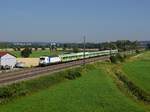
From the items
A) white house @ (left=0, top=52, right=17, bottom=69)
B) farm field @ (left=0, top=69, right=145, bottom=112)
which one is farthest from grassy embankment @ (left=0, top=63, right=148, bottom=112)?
white house @ (left=0, top=52, right=17, bottom=69)

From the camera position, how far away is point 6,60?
76938mm

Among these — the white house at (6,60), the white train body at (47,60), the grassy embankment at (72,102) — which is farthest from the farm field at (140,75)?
the white house at (6,60)

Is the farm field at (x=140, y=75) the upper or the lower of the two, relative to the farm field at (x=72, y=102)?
lower

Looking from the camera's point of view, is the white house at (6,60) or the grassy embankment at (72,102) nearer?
the grassy embankment at (72,102)

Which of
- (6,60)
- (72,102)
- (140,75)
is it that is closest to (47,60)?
(6,60)

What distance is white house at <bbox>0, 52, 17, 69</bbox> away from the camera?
75.4 metres

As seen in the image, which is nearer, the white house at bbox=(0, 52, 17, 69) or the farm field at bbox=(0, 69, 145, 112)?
the farm field at bbox=(0, 69, 145, 112)

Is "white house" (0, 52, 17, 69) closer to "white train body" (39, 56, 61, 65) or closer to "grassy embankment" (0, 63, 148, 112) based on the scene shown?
"white train body" (39, 56, 61, 65)

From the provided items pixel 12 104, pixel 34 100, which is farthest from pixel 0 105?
pixel 34 100

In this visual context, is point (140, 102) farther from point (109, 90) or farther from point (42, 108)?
point (42, 108)

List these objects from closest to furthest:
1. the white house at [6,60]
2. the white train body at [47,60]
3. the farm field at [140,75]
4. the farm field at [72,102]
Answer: the farm field at [72,102] → the farm field at [140,75] → the white house at [6,60] → the white train body at [47,60]

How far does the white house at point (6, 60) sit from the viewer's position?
2969 inches

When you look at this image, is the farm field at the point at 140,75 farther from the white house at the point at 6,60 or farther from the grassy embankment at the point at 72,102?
the white house at the point at 6,60

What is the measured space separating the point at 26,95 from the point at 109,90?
926cm
